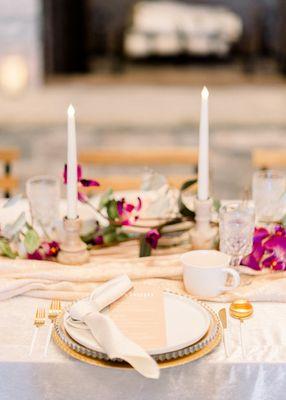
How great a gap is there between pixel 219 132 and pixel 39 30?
1.01 meters

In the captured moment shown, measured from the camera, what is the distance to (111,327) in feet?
Answer: 3.54

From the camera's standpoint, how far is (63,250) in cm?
142

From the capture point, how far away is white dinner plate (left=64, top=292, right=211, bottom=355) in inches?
42.3

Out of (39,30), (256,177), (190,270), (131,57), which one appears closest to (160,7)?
(131,57)

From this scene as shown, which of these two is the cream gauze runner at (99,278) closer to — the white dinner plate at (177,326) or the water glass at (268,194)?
the white dinner plate at (177,326)

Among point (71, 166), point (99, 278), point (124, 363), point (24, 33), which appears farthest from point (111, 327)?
point (24, 33)

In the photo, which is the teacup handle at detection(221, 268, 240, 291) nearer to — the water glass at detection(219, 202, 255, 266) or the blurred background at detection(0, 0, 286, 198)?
the water glass at detection(219, 202, 255, 266)

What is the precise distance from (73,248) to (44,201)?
165 mm

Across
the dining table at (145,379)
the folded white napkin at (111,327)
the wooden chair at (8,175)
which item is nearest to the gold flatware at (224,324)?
the dining table at (145,379)

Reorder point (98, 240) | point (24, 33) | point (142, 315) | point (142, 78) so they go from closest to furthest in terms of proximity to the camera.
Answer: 1. point (142, 315)
2. point (98, 240)
3. point (24, 33)
4. point (142, 78)

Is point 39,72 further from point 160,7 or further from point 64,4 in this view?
point 160,7

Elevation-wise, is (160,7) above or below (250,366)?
above

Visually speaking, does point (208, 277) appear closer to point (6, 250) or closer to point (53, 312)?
point (53, 312)

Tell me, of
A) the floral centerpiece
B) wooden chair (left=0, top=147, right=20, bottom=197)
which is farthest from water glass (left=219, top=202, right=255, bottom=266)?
wooden chair (left=0, top=147, right=20, bottom=197)
